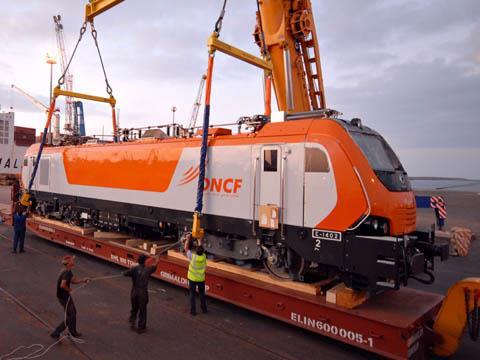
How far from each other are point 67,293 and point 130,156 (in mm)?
4664

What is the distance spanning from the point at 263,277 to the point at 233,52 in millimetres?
4689

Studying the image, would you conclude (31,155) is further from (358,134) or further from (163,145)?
(358,134)

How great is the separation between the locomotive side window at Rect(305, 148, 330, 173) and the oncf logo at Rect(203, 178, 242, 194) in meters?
1.54

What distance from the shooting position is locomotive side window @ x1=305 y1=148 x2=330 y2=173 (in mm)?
6036

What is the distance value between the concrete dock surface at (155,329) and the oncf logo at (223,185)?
239 cm

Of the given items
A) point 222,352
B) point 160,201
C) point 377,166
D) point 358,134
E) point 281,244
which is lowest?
point 222,352

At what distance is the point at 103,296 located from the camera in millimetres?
8180

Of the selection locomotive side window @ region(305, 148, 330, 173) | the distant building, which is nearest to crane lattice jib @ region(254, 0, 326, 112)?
locomotive side window @ region(305, 148, 330, 173)

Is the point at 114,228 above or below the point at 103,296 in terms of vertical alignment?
above

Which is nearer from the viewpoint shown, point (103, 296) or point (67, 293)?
Answer: point (67, 293)

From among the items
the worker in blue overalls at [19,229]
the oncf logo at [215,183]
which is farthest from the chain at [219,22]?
the worker in blue overalls at [19,229]

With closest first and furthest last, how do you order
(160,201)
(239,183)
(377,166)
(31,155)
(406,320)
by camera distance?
(406,320) → (377,166) → (239,183) → (160,201) → (31,155)

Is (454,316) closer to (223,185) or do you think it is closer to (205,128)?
(223,185)

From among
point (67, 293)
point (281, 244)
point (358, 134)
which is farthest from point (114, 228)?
point (358, 134)
